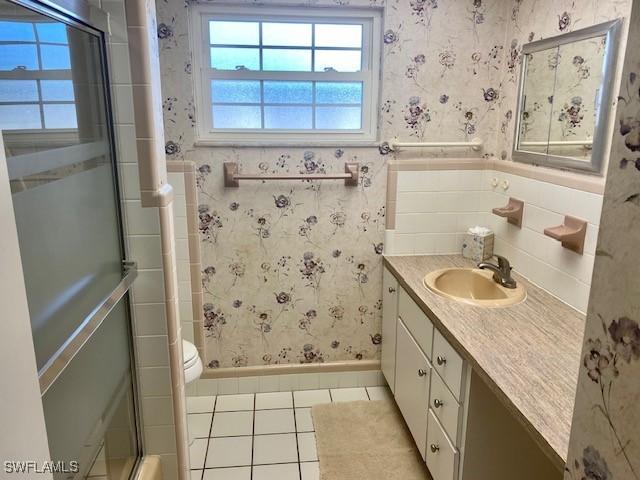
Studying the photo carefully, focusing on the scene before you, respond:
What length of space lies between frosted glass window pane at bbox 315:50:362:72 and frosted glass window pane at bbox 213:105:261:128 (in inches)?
15.7

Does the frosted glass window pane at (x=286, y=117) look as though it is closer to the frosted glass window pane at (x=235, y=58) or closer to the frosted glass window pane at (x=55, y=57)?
the frosted glass window pane at (x=235, y=58)

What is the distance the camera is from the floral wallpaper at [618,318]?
1.93 feet

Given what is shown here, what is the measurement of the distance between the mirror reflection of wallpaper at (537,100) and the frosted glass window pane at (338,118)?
81 centimetres

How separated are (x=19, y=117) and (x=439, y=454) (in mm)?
1764

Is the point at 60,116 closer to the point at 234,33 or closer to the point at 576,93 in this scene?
the point at 234,33

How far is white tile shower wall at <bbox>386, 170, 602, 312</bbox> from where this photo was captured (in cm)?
196

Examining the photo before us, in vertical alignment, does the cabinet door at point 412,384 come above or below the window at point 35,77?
below

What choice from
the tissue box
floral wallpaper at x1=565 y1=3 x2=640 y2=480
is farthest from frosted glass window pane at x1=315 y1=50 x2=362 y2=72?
floral wallpaper at x1=565 y1=3 x2=640 y2=480

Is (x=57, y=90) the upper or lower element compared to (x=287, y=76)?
lower

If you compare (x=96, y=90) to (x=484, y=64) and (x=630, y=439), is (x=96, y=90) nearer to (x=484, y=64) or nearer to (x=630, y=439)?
(x=630, y=439)

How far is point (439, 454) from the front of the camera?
1.89m

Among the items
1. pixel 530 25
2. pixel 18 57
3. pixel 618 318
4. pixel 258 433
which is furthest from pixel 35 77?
pixel 530 25

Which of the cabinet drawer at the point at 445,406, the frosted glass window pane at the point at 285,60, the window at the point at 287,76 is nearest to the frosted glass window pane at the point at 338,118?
the window at the point at 287,76

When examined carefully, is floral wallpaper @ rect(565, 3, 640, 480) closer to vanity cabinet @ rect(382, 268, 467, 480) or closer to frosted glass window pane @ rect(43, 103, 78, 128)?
vanity cabinet @ rect(382, 268, 467, 480)
